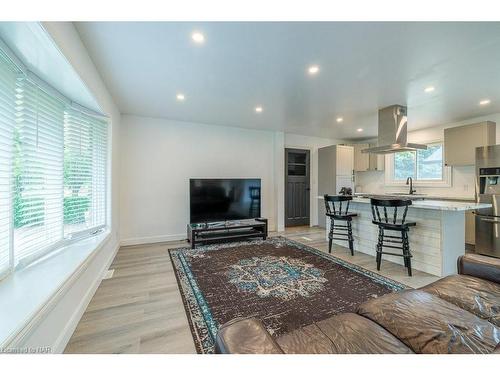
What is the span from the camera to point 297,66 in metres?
2.36

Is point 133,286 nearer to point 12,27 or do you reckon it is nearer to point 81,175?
point 81,175

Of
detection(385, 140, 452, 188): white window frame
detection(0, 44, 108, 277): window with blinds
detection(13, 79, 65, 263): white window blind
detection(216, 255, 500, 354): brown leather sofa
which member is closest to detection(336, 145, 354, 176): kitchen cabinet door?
detection(385, 140, 452, 188): white window frame

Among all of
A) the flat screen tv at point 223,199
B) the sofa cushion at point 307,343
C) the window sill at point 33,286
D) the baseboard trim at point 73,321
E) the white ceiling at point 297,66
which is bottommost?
the baseboard trim at point 73,321

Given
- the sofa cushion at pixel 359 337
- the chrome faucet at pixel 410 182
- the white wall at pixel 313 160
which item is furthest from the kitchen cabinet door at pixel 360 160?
the sofa cushion at pixel 359 337

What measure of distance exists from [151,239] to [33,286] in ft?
9.50

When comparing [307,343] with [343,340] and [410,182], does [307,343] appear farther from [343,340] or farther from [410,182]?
[410,182]

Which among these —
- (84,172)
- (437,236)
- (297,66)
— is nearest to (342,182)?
(437,236)

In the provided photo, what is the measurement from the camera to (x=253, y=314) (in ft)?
Result: 6.15

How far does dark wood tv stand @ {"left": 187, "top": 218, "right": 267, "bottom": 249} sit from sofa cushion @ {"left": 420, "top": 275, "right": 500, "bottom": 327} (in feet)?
10.0

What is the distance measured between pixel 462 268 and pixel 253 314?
172 centimetres

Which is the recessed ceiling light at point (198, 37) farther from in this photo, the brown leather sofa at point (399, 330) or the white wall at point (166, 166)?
the white wall at point (166, 166)

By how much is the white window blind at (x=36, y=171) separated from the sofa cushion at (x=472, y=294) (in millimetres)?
3007

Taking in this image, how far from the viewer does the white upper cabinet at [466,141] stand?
3.74m
